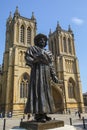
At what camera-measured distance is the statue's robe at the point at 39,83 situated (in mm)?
3963

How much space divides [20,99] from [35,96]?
1184 inches

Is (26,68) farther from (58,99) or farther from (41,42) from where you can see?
(41,42)

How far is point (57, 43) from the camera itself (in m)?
47.0

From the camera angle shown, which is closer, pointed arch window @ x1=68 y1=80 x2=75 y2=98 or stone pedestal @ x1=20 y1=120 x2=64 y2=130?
stone pedestal @ x1=20 y1=120 x2=64 y2=130

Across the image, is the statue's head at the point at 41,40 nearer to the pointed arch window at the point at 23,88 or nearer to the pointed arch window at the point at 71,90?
the pointed arch window at the point at 23,88

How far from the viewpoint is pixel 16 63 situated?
35.5 metres

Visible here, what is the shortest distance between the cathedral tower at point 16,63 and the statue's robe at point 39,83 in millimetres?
28205

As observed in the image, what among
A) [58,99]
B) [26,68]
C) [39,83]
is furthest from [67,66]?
[39,83]

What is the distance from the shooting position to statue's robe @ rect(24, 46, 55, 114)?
13.0ft

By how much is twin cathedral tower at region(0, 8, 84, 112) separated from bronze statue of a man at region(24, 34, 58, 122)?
2627 centimetres

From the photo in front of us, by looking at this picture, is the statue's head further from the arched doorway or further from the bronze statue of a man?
the arched doorway

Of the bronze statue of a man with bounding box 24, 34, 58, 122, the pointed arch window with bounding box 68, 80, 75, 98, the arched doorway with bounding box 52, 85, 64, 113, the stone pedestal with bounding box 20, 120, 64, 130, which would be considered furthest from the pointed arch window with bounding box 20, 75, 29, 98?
the stone pedestal with bounding box 20, 120, 64, 130

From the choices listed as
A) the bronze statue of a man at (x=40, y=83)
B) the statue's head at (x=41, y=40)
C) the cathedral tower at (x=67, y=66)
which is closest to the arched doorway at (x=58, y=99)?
the cathedral tower at (x=67, y=66)

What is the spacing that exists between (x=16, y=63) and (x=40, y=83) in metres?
31.9
